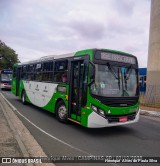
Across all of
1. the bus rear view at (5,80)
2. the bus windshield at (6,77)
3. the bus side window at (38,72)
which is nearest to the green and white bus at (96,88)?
the bus side window at (38,72)

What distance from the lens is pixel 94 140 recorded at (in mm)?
6809

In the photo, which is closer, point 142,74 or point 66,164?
point 66,164

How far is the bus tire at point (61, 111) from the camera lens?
346 inches

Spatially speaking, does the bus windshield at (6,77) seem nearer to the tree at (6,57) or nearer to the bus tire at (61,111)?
the bus tire at (61,111)

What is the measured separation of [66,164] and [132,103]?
13.0ft

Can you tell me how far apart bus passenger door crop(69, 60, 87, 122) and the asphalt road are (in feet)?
2.22

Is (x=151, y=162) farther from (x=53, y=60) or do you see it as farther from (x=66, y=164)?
(x=53, y=60)

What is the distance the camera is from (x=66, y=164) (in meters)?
4.89

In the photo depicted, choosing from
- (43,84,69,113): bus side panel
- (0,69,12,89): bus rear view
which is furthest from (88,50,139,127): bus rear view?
(0,69,12,89): bus rear view

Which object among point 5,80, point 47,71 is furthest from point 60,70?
point 5,80

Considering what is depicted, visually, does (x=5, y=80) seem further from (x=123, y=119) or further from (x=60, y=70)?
(x=123, y=119)

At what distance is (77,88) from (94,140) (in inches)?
82.1

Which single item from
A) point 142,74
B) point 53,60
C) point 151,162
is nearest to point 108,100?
point 151,162

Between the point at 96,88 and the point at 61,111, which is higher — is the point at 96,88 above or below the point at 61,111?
above
